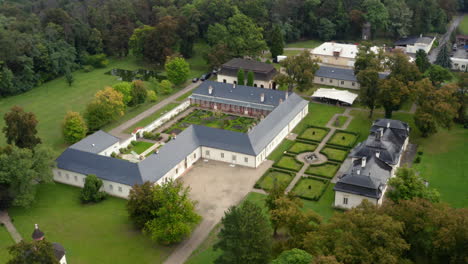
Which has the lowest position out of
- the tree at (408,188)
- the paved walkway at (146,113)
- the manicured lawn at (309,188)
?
the manicured lawn at (309,188)

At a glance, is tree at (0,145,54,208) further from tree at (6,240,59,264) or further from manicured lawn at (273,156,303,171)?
manicured lawn at (273,156,303,171)

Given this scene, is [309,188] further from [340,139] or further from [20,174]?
[20,174]

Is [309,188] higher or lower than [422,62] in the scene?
lower

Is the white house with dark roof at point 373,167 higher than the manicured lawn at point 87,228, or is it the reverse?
the white house with dark roof at point 373,167

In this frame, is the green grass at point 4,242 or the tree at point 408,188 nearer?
the green grass at point 4,242

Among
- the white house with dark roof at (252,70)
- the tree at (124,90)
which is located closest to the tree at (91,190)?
the tree at (124,90)

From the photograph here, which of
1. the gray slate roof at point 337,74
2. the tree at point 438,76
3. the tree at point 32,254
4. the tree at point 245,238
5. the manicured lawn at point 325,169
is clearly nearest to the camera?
the tree at point 32,254

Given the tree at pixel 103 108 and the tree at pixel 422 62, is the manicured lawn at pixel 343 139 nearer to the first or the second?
the tree at pixel 422 62

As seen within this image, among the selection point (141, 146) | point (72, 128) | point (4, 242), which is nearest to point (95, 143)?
point (72, 128)
